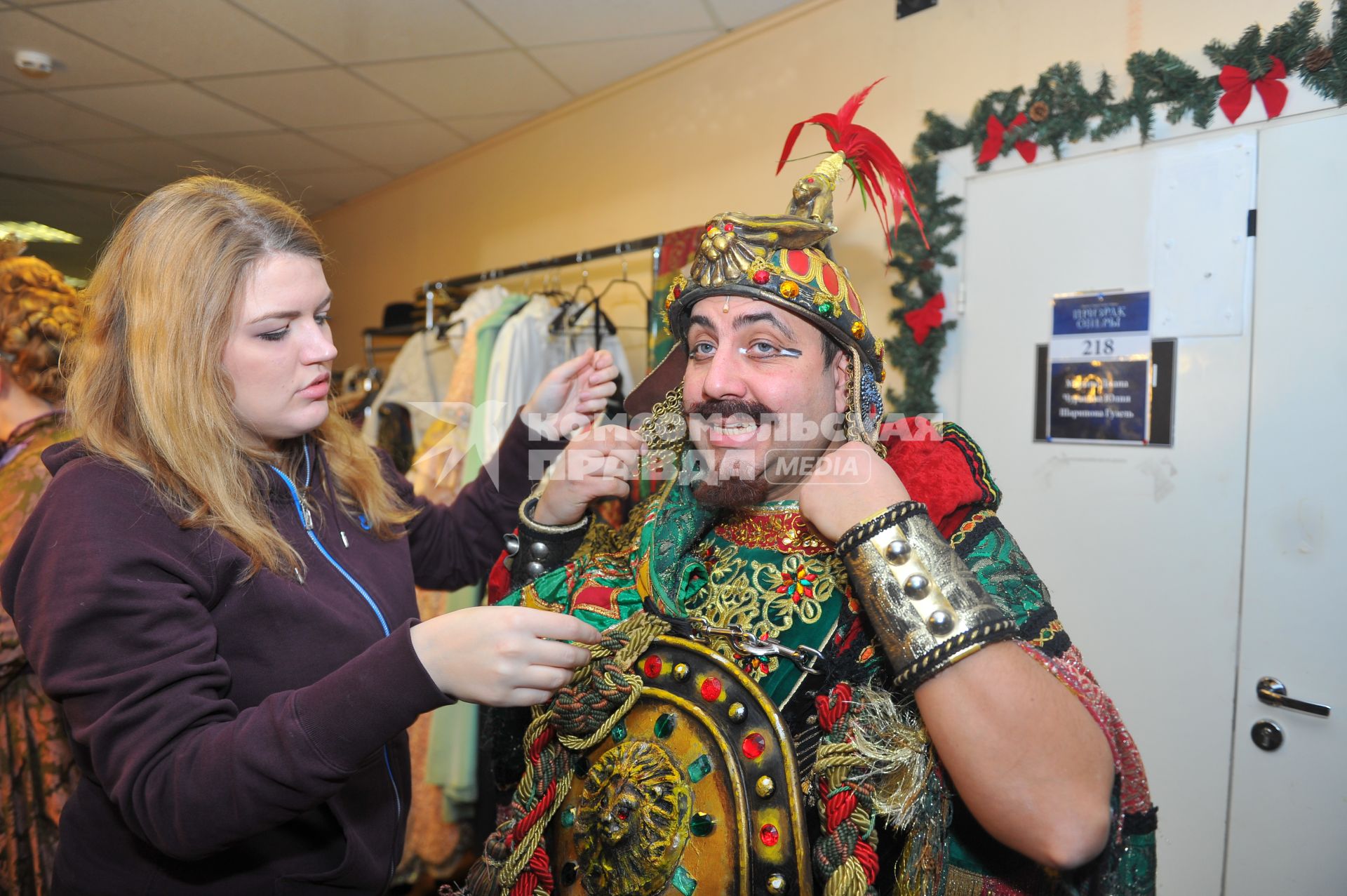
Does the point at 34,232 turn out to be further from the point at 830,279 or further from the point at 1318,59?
the point at 1318,59

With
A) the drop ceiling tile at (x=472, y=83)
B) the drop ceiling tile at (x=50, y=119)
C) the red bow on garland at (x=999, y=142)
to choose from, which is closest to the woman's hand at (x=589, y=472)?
the red bow on garland at (x=999, y=142)

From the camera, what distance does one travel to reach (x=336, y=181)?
4223 millimetres

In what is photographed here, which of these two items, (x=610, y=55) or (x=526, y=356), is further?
(x=610, y=55)

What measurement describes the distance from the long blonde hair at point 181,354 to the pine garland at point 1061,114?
64.2 inches

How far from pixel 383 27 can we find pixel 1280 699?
10.7 feet

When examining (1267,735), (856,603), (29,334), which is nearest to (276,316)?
(856,603)

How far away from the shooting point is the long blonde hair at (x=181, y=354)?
1.05 metres

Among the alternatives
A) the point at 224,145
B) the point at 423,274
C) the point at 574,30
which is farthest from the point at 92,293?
the point at 423,274

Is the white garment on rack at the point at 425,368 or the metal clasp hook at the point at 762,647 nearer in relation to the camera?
the metal clasp hook at the point at 762,647

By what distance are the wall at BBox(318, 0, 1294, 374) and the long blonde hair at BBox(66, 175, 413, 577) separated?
16.3 inches

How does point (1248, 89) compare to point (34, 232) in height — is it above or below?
above

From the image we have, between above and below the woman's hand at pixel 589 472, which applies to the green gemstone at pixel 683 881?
below

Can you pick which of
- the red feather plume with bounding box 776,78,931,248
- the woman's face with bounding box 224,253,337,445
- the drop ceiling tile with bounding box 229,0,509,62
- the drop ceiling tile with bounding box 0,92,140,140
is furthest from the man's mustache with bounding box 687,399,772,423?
the drop ceiling tile with bounding box 0,92,140,140

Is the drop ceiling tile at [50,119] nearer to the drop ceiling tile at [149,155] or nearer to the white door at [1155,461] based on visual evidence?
the drop ceiling tile at [149,155]
